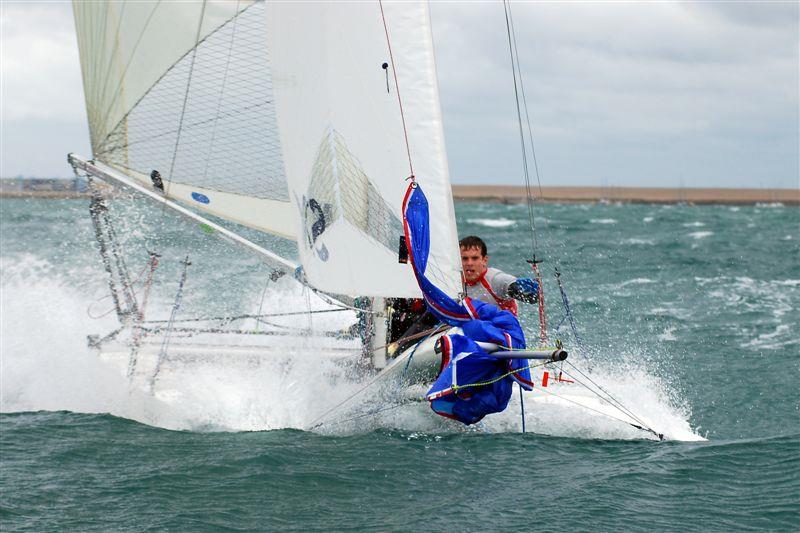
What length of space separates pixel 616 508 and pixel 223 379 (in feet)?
10.9

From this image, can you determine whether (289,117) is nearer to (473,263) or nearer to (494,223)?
(473,263)

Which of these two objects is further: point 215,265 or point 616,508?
point 215,265

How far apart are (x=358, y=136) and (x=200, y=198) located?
2.07 metres

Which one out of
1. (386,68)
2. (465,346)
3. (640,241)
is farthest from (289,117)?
(640,241)

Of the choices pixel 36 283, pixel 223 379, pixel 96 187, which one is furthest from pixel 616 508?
pixel 36 283

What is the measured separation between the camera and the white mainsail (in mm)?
6129

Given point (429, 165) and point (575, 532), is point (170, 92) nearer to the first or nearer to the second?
point (429, 165)

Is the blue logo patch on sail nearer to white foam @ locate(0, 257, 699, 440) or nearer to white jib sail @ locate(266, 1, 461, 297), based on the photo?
white foam @ locate(0, 257, 699, 440)

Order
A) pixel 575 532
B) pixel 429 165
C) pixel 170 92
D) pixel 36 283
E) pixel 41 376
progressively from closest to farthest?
1. pixel 575 532
2. pixel 429 165
3. pixel 170 92
4. pixel 41 376
5. pixel 36 283

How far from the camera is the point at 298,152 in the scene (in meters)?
6.68

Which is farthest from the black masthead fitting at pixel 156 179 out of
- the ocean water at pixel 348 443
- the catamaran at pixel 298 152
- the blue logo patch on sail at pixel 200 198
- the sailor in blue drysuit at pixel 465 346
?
the sailor in blue drysuit at pixel 465 346

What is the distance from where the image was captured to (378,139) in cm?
621

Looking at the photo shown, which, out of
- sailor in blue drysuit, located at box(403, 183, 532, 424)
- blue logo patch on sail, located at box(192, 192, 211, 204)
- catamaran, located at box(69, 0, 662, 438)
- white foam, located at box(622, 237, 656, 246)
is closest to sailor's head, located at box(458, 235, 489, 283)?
catamaran, located at box(69, 0, 662, 438)

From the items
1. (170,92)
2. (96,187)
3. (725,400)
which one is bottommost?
(725,400)
